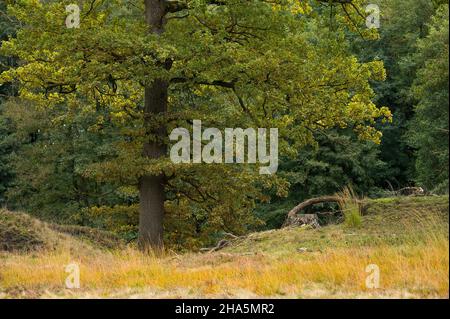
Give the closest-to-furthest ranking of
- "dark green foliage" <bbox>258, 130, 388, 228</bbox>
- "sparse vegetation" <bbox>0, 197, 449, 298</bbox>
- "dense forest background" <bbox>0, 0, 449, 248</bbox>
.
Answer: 1. "sparse vegetation" <bbox>0, 197, 449, 298</bbox>
2. "dense forest background" <bbox>0, 0, 449, 248</bbox>
3. "dark green foliage" <bbox>258, 130, 388, 228</bbox>

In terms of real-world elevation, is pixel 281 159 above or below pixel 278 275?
above

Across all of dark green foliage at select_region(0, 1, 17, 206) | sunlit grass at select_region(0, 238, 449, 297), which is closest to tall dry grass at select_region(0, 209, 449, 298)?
sunlit grass at select_region(0, 238, 449, 297)

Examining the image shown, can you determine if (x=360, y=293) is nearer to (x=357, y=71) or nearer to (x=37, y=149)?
(x=357, y=71)

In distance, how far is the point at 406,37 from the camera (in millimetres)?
37812

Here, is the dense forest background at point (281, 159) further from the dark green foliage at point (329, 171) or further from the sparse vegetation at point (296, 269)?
the sparse vegetation at point (296, 269)

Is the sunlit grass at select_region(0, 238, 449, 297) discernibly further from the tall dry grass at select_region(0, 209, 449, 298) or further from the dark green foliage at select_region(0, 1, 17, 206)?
the dark green foliage at select_region(0, 1, 17, 206)

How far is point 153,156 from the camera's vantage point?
56.3ft

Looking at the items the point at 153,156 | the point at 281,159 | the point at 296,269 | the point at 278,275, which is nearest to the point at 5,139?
the point at 281,159

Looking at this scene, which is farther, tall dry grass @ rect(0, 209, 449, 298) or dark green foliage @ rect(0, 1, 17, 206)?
dark green foliage @ rect(0, 1, 17, 206)

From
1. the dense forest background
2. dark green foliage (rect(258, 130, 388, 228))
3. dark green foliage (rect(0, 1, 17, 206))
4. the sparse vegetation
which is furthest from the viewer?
dark green foliage (rect(258, 130, 388, 228))

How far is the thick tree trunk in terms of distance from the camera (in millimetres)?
16922

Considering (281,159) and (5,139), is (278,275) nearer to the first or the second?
(5,139)
